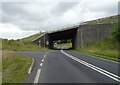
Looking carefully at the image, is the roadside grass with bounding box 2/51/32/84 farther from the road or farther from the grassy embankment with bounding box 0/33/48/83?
the road

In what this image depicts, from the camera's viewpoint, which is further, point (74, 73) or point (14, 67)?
point (14, 67)

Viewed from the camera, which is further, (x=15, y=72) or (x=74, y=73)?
(x=15, y=72)

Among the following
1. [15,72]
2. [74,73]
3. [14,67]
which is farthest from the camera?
[14,67]

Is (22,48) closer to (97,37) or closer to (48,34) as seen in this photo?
(48,34)

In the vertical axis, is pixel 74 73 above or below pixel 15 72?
above

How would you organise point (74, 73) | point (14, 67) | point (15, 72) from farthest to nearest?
1. point (14, 67)
2. point (15, 72)
3. point (74, 73)

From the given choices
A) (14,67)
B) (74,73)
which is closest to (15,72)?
(14,67)

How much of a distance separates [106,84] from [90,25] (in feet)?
178

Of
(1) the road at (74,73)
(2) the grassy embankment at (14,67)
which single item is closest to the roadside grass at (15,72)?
(2) the grassy embankment at (14,67)

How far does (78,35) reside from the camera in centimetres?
→ 6744

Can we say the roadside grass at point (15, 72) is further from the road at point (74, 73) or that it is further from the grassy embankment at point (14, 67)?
the road at point (74, 73)

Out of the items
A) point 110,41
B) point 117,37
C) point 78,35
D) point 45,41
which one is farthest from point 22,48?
point 117,37

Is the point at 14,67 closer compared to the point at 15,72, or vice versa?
the point at 15,72

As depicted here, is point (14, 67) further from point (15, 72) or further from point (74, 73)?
point (74, 73)
